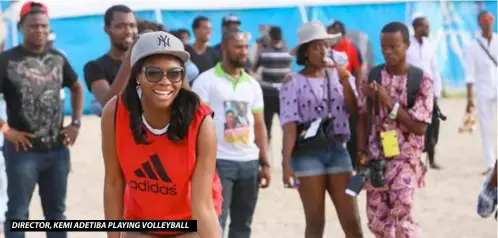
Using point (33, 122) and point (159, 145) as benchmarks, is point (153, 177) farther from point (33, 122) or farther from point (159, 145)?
point (33, 122)

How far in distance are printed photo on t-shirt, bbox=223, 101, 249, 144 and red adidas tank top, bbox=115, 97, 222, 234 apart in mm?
2580

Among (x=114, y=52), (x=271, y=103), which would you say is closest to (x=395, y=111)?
(x=114, y=52)

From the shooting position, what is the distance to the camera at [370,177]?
696cm

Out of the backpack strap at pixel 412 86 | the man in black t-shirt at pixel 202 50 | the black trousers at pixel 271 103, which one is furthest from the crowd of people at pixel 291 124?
the black trousers at pixel 271 103

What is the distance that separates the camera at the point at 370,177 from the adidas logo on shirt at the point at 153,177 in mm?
2490

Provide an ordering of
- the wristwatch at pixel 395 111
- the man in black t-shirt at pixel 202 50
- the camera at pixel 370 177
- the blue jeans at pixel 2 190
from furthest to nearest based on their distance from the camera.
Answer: the man in black t-shirt at pixel 202 50, the blue jeans at pixel 2 190, the camera at pixel 370 177, the wristwatch at pixel 395 111

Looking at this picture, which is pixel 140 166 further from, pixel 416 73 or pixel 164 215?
pixel 416 73

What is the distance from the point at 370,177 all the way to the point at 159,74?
2789mm

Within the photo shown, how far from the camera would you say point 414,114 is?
6855 mm

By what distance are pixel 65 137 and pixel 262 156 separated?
4.73 ft

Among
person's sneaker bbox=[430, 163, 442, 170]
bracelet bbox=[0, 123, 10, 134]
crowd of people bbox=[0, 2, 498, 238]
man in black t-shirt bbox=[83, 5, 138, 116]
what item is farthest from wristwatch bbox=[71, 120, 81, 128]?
person's sneaker bbox=[430, 163, 442, 170]

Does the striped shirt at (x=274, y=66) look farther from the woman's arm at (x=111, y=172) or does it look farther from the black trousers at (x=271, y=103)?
the woman's arm at (x=111, y=172)

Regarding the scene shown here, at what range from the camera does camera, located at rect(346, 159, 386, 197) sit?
274 inches

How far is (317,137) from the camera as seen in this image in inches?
281
